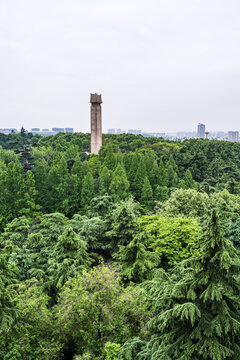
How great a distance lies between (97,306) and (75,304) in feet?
2.55

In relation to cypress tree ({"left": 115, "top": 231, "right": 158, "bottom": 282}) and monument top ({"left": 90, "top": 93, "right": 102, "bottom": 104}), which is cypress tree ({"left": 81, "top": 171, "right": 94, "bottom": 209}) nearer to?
cypress tree ({"left": 115, "top": 231, "right": 158, "bottom": 282})

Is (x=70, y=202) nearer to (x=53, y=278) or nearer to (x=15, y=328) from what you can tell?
(x=53, y=278)

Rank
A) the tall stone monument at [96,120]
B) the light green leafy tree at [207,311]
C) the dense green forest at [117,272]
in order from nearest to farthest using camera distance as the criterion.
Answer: the light green leafy tree at [207,311], the dense green forest at [117,272], the tall stone monument at [96,120]

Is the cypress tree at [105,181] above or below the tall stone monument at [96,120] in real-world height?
below

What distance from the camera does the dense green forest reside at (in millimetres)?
6344

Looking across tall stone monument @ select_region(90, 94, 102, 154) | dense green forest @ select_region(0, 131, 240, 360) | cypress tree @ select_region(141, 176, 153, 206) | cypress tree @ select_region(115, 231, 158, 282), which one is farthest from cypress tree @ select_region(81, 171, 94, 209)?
tall stone monument @ select_region(90, 94, 102, 154)

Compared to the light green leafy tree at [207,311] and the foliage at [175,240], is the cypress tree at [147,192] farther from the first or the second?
the light green leafy tree at [207,311]

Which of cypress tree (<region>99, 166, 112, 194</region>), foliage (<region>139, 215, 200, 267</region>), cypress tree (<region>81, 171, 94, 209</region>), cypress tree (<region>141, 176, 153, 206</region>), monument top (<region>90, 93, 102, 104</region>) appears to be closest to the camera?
foliage (<region>139, 215, 200, 267</region>)

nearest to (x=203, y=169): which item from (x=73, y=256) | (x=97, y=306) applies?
Result: (x=73, y=256)

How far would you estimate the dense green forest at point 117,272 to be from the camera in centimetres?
634

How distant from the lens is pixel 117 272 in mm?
13297

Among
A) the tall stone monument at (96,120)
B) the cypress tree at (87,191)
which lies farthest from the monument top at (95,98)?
the cypress tree at (87,191)

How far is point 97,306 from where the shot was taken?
9.93 metres

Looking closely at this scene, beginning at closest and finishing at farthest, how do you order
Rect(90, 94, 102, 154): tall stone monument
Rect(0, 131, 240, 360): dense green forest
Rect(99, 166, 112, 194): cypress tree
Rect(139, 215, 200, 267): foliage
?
Rect(0, 131, 240, 360): dense green forest, Rect(139, 215, 200, 267): foliage, Rect(99, 166, 112, 194): cypress tree, Rect(90, 94, 102, 154): tall stone monument
